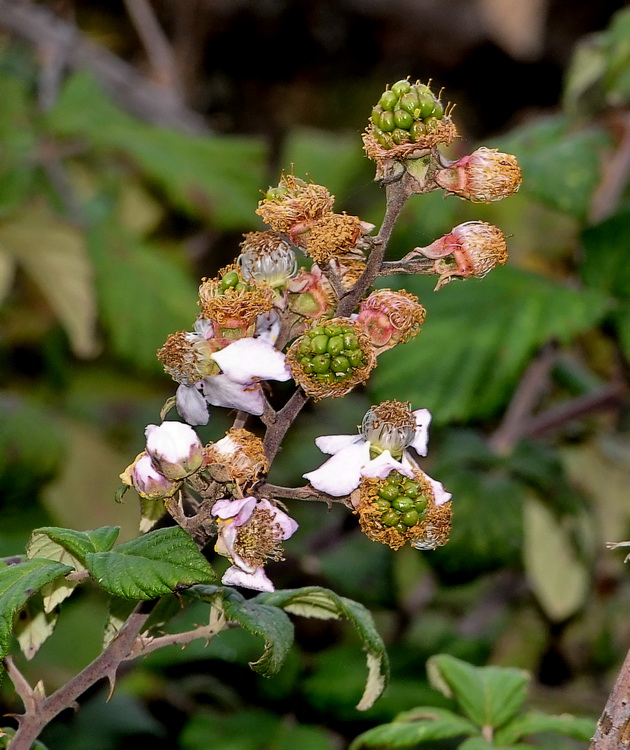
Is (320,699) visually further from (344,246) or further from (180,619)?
(344,246)

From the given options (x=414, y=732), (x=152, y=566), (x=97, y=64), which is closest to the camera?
(x=152, y=566)

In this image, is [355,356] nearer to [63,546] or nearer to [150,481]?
[150,481]

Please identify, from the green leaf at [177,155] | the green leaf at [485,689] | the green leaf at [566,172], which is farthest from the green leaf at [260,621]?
the green leaf at [177,155]

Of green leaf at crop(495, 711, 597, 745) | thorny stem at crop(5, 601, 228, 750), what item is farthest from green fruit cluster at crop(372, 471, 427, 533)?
green leaf at crop(495, 711, 597, 745)

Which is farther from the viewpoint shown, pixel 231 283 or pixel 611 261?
pixel 611 261

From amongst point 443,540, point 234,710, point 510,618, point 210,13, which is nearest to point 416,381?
point 234,710

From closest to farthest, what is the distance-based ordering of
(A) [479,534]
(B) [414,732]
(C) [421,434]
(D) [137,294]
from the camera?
(C) [421,434] < (B) [414,732] < (A) [479,534] < (D) [137,294]

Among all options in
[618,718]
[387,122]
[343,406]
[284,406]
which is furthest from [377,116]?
[343,406]
